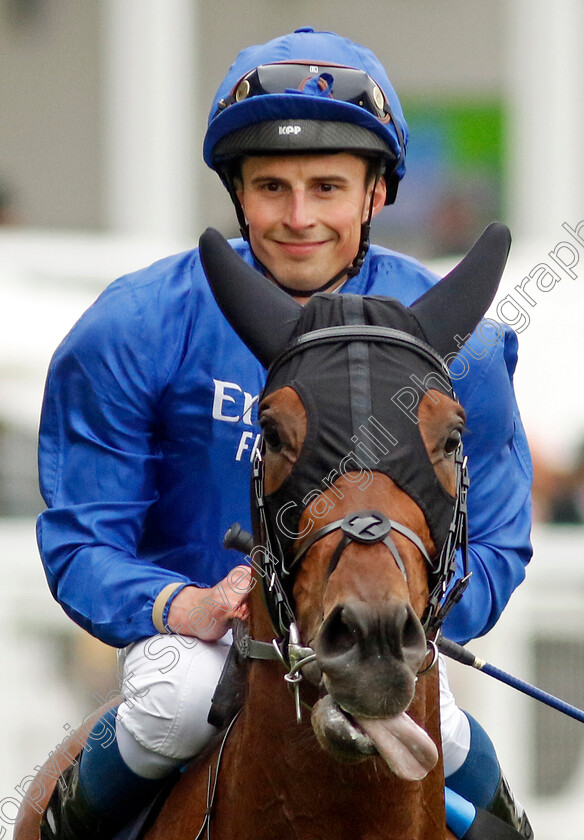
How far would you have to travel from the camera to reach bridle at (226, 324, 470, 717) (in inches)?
95.7

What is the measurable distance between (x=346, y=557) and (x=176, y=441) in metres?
1.09

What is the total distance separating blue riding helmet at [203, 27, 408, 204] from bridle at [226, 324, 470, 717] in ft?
2.69

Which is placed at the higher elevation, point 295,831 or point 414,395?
point 414,395

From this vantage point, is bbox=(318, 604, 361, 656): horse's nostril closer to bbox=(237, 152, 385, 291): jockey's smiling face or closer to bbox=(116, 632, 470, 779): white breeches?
bbox=(116, 632, 470, 779): white breeches

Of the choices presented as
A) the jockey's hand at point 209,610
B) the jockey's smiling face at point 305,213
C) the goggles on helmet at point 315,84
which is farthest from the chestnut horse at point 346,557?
the goggles on helmet at point 315,84

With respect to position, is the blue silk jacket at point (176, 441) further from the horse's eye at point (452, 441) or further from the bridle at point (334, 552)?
the horse's eye at point (452, 441)

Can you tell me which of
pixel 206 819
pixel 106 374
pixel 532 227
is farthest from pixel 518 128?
pixel 206 819

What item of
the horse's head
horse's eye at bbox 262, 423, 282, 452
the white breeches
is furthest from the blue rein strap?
horse's eye at bbox 262, 423, 282, 452

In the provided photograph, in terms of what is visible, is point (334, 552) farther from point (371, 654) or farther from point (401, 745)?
point (401, 745)

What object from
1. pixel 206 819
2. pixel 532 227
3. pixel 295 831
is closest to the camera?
pixel 295 831

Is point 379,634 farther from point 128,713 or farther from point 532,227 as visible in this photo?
point 532,227

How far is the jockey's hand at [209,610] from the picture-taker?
2.97m

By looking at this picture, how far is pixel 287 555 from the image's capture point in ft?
8.34

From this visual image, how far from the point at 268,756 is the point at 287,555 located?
433 mm
